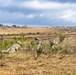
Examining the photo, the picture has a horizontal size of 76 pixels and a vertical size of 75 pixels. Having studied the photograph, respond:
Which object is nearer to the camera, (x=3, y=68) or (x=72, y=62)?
(x=3, y=68)

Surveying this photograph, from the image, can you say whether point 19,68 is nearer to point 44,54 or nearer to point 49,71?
point 49,71

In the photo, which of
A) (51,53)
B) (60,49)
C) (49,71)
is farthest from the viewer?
(60,49)

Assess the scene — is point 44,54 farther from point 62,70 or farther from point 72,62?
point 62,70

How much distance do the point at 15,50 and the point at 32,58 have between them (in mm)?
5971

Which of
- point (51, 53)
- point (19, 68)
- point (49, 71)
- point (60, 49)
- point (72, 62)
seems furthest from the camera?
point (60, 49)

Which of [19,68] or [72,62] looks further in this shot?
[72,62]

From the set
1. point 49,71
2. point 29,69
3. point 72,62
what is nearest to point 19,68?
point 29,69

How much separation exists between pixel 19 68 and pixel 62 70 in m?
2.64

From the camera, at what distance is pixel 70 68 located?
1831 centimetres

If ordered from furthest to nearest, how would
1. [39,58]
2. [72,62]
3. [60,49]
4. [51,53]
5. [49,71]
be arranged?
[60,49] → [51,53] → [39,58] → [72,62] → [49,71]

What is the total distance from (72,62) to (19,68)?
421cm

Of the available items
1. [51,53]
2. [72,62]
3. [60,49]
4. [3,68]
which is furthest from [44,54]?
[3,68]

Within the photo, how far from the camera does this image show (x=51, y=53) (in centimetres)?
2614

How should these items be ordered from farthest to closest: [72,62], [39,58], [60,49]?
[60,49] < [39,58] < [72,62]
